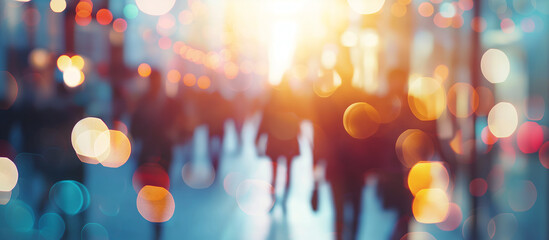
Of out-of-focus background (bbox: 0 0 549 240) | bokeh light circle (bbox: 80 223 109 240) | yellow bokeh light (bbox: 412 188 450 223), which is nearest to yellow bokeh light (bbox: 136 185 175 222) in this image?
out-of-focus background (bbox: 0 0 549 240)

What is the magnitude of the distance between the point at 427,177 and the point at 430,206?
150 cm

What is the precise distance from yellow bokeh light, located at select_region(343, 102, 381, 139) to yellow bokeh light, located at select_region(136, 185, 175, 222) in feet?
7.22

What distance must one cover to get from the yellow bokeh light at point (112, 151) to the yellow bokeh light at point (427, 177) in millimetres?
3532

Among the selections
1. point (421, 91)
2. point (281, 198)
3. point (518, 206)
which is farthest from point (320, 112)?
point (421, 91)

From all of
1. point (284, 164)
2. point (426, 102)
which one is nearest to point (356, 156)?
point (284, 164)

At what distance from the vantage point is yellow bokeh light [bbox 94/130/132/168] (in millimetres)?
6512

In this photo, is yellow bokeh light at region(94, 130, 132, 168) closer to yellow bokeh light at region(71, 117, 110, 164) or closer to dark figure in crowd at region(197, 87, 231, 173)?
yellow bokeh light at region(71, 117, 110, 164)

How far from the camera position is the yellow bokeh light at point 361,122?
567 cm

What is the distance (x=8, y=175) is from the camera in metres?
4.80

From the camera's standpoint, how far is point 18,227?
123 inches

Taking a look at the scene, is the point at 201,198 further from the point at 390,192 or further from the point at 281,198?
the point at 390,192

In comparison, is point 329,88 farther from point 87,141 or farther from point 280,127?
point 87,141

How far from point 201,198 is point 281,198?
69cm

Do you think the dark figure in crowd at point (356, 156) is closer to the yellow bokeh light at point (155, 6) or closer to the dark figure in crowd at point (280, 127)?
the dark figure in crowd at point (280, 127)
